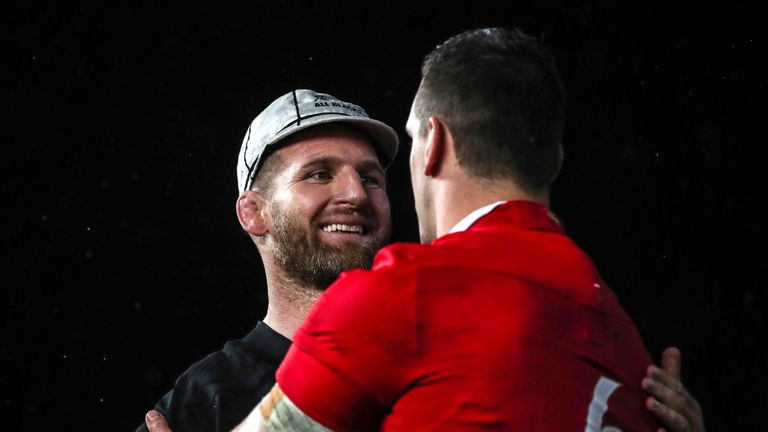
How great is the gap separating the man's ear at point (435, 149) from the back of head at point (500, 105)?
12 millimetres

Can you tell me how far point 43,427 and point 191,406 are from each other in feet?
4.63

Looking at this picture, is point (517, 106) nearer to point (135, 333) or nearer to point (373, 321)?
point (373, 321)

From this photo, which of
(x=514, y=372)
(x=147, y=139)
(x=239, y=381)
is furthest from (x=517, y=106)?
(x=147, y=139)

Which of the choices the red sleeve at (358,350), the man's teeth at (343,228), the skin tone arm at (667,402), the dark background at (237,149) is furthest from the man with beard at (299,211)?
the dark background at (237,149)

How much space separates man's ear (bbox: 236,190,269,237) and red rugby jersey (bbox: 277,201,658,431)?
43.8 inches

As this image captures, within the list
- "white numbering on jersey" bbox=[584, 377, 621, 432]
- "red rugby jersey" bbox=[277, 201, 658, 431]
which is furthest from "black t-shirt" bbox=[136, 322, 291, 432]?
"white numbering on jersey" bbox=[584, 377, 621, 432]

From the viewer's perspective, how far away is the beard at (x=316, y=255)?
6.42 ft

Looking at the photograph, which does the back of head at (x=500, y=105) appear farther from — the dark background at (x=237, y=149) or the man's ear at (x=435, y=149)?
the dark background at (x=237, y=149)

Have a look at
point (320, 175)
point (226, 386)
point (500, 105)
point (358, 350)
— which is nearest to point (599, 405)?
point (358, 350)

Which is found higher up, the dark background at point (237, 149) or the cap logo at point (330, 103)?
the cap logo at point (330, 103)

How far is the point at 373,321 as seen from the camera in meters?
0.92

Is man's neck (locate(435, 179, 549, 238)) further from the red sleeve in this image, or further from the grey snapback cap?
the grey snapback cap

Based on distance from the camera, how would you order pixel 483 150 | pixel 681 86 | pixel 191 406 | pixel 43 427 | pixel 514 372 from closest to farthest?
pixel 514 372 → pixel 483 150 → pixel 191 406 → pixel 43 427 → pixel 681 86

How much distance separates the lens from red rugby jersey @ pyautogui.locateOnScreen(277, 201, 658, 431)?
0.92m
